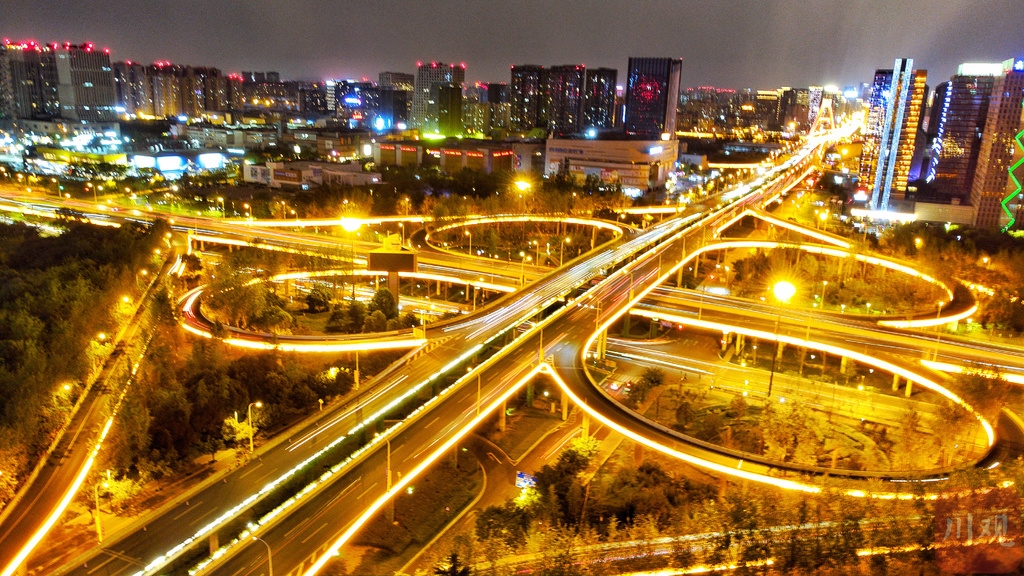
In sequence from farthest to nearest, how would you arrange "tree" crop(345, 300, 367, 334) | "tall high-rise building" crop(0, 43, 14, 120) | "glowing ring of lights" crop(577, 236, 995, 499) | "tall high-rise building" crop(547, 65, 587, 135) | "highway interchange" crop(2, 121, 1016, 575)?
"tall high-rise building" crop(547, 65, 587, 135) < "tall high-rise building" crop(0, 43, 14, 120) < "tree" crop(345, 300, 367, 334) < "glowing ring of lights" crop(577, 236, 995, 499) < "highway interchange" crop(2, 121, 1016, 575)

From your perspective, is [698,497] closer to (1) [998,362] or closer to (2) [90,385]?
(1) [998,362]

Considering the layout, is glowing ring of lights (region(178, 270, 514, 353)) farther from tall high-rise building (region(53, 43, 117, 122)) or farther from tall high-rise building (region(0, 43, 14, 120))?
tall high-rise building (region(0, 43, 14, 120))

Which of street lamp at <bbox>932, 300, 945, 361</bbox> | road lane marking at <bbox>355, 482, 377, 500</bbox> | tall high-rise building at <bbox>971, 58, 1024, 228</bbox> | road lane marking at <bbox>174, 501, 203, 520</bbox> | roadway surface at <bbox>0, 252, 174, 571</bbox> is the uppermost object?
tall high-rise building at <bbox>971, 58, 1024, 228</bbox>

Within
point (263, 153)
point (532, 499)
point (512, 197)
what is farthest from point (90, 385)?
point (263, 153)

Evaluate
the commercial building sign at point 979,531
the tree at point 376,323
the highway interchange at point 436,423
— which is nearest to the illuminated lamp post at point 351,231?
the tree at point 376,323

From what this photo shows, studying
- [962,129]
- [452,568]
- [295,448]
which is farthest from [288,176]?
[962,129]

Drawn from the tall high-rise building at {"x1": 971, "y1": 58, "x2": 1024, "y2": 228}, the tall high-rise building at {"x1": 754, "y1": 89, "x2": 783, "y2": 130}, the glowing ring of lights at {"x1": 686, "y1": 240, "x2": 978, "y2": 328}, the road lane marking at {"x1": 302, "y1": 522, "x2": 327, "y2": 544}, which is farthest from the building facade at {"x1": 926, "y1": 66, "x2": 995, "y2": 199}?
the tall high-rise building at {"x1": 754, "y1": 89, "x2": 783, "y2": 130}
